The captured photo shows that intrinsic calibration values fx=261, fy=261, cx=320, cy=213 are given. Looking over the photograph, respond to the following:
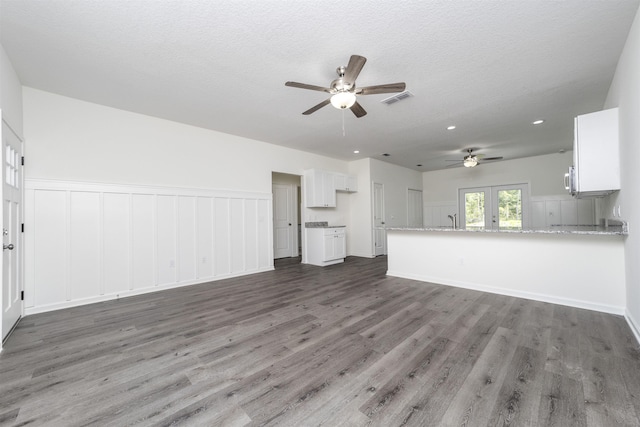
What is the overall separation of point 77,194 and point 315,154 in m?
4.64

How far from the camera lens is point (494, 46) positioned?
252 cm

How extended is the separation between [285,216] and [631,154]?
20.9 ft

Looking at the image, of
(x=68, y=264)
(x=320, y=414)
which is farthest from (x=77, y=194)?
(x=320, y=414)

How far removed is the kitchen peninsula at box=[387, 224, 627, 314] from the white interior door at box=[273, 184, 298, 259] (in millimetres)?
3580

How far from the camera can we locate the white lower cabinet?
6055 millimetres

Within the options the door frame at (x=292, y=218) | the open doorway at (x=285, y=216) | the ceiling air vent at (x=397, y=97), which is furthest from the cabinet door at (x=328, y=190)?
the ceiling air vent at (x=397, y=97)

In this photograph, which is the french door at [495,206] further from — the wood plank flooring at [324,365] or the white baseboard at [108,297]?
the white baseboard at [108,297]

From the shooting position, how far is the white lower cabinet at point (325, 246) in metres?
6.05

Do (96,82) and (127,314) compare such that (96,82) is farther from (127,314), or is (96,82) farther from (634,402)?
(634,402)

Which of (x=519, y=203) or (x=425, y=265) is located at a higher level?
(x=519, y=203)

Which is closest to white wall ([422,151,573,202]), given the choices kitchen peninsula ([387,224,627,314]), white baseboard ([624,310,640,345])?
kitchen peninsula ([387,224,627,314])

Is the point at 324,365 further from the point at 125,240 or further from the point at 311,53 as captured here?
the point at 125,240

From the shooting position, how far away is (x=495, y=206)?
790 cm

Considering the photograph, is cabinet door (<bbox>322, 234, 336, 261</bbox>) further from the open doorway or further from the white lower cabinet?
the open doorway
